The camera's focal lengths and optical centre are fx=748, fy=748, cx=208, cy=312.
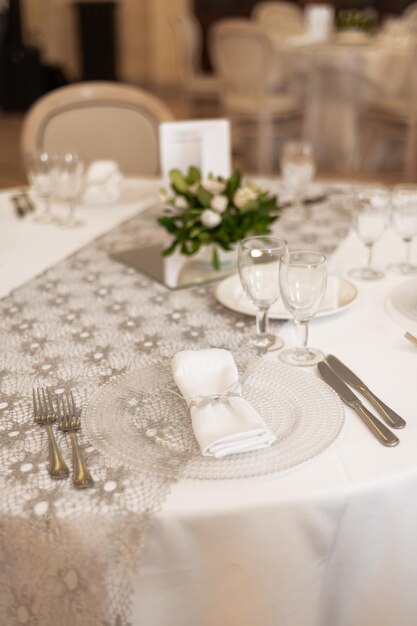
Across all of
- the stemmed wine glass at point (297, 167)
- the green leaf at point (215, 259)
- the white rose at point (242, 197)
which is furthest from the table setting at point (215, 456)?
the stemmed wine glass at point (297, 167)

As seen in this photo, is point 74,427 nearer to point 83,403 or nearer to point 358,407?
point 83,403

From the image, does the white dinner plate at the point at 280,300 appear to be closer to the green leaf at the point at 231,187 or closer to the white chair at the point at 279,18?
the green leaf at the point at 231,187

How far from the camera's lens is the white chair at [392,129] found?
4.93m

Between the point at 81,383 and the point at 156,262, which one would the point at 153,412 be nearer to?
the point at 81,383

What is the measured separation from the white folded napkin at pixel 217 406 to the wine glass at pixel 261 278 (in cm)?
16

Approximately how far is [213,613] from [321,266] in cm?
50

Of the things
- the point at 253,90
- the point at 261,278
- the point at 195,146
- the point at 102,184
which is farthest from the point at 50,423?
the point at 253,90

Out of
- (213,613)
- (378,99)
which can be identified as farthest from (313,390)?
(378,99)

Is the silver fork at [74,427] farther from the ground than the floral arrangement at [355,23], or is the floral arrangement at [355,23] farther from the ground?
the floral arrangement at [355,23]

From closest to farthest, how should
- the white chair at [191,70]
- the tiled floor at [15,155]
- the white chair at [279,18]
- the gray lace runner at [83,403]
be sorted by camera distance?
1. the gray lace runner at [83,403]
2. the tiled floor at [15,155]
3. the white chair at [191,70]
4. the white chair at [279,18]

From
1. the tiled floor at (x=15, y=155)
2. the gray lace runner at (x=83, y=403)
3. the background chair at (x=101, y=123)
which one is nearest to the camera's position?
the gray lace runner at (x=83, y=403)

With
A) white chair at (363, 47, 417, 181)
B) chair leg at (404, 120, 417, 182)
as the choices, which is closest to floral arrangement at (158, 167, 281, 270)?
white chair at (363, 47, 417, 181)

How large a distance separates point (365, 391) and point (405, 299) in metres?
0.37

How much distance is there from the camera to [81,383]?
111cm
